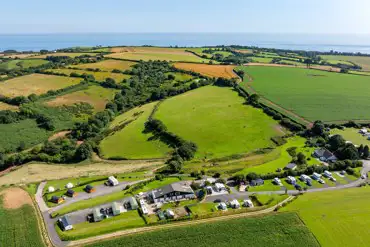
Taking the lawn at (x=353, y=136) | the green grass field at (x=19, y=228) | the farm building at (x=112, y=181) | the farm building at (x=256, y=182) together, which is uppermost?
the lawn at (x=353, y=136)

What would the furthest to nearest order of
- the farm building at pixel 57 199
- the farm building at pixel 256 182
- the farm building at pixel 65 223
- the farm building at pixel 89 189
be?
the farm building at pixel 256 182 < the farm building at pixel 89 189 < the farm building at pixel 57 199 < the farm building at pixel 65 223

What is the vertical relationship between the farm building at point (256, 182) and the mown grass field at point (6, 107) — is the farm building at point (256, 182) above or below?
below

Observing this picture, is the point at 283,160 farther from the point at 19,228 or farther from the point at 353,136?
the point at 19,228

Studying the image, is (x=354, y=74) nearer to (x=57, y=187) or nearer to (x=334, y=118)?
(x=334, y=118)

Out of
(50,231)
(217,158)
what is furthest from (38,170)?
(217,158)

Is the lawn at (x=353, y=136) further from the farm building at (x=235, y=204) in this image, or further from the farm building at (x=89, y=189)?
the farm building at (x=89, y=189)

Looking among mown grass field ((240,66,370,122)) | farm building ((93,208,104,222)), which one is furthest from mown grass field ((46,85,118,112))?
mown grass field ((240,66,370,122))

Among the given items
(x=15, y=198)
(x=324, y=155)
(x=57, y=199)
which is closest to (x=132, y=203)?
(x=57, y=199)

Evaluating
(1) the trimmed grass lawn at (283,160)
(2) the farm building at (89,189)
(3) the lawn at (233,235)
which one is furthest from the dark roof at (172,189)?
(1) the trimmed grass lawn at (283,160)
